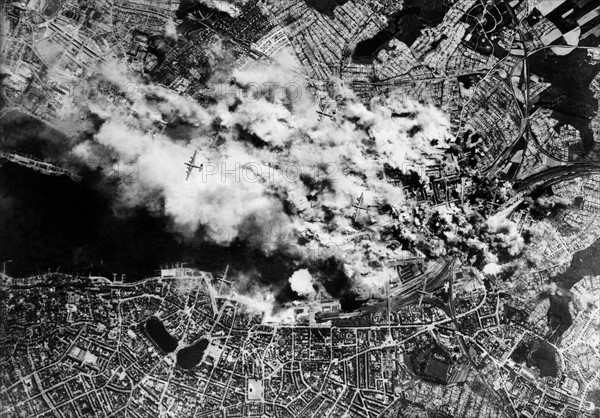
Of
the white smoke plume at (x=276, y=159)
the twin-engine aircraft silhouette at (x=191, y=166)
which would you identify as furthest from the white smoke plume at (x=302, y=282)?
the twin-engine aircraft silhouette at (x=191, y=166)

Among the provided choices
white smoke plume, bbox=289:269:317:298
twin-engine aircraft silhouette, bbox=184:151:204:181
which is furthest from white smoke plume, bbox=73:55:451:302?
white smoke plume, bbox=289:269:317:298

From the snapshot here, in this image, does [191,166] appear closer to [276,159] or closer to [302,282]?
[276,159]

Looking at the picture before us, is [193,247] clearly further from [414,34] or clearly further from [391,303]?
[414,34]

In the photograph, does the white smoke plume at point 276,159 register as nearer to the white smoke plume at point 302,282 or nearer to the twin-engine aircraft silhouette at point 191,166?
the twin-engine aircraft silhouette at point 191,166

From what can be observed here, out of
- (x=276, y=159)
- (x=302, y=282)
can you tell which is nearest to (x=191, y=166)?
(x=276, y=159)

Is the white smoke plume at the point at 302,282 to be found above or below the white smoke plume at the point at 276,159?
below

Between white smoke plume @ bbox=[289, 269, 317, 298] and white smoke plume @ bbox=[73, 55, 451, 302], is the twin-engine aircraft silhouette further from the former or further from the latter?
white smoke plume @ bbox=[289, 269, 317, 298]

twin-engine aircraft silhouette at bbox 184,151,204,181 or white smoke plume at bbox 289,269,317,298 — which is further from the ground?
twin-engine aircraft silhouette at bbox 184,151,204,181

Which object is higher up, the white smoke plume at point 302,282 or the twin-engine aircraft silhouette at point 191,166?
the twin-engine aircraft silhouette at point 191,166
